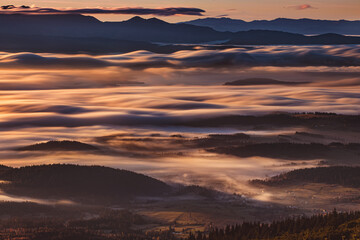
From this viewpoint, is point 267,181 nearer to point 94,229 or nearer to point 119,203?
point 119,203

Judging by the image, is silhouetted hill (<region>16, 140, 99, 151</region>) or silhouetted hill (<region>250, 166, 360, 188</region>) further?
silhouetted hill (<region>16, 140, 99, 151</region>)

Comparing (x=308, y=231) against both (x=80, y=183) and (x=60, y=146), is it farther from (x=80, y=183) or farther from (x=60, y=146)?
(x=60, y=146)

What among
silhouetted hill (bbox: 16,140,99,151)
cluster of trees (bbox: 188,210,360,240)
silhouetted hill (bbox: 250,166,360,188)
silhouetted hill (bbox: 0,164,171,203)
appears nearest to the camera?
cluster of trees (bbox: 188,210,360,240)

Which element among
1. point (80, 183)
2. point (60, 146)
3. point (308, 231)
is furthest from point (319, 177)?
point (308, 231)

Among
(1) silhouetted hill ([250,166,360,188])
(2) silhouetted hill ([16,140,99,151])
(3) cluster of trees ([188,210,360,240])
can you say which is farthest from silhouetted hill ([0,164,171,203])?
(3) cluster of trees ([188,210,360,240])

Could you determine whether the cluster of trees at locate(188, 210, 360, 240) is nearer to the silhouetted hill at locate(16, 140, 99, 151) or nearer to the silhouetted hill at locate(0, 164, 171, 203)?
the silhouetted hill at locate(0, 164, 171, 203)

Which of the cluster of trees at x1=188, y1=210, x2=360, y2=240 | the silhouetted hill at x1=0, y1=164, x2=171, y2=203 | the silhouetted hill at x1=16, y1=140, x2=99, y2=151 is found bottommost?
the cluster of trees at x1=188, y1=210, x2=360, y2=240

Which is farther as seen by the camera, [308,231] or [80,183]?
[80,183]
